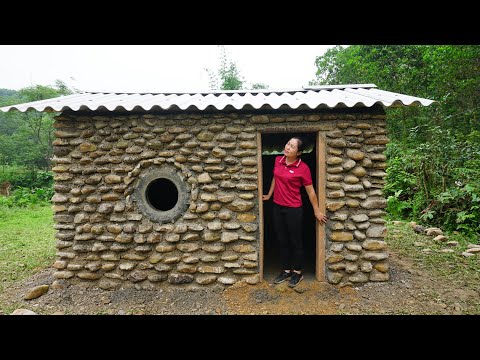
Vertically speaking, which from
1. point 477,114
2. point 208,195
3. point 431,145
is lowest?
A: point 208,195

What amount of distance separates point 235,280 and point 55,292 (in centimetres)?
235

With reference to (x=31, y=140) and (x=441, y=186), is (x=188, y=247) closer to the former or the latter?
(x=441, y=186)

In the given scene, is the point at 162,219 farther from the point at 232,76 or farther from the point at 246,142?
the point at 232,76

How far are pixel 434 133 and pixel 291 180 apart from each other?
5.18 metres

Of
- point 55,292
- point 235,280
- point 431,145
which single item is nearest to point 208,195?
point 235,280

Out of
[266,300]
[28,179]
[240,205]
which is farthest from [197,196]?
[28,179]

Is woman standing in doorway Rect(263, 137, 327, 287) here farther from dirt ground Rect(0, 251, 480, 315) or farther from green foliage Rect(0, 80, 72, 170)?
green foliage Rect(0, 80, 72, 170)

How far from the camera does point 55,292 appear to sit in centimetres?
372

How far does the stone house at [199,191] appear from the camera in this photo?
3.66 meters

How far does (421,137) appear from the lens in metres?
9.29

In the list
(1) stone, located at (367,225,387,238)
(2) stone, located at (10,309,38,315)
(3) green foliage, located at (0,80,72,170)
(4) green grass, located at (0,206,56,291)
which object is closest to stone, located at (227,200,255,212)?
(1) stone, located at (367,225,387,238)

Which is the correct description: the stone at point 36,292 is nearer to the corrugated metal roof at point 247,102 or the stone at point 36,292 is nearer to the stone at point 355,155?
the corrugated metal roof at point 247,102

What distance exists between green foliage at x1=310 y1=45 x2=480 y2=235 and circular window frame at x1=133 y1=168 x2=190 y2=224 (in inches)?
208

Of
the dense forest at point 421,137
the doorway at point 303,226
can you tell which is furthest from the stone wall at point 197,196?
the dense forest at point 421,137
